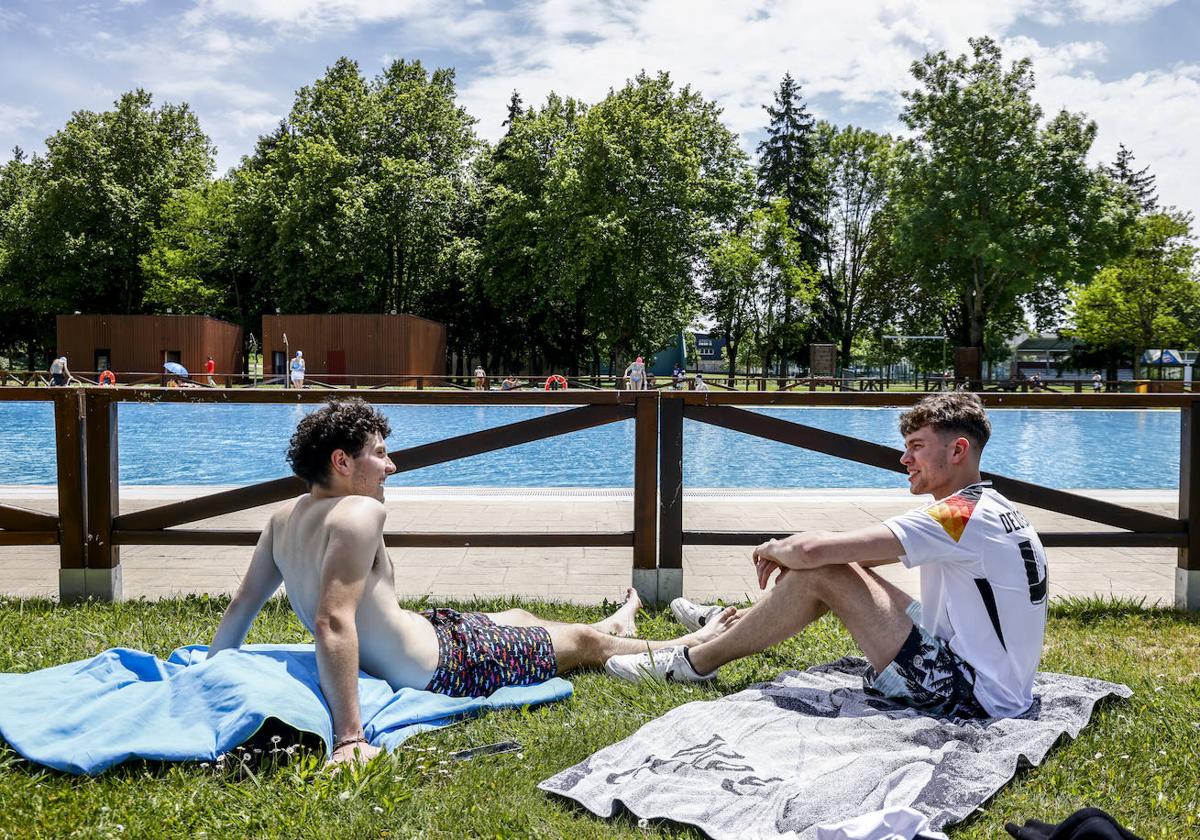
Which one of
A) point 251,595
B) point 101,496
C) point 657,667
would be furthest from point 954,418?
point 101,496

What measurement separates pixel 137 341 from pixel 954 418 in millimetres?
38355

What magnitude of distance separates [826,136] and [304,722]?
4931 cm

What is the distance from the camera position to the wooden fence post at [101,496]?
4.63 m

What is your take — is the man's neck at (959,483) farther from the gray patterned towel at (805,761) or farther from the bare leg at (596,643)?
the bare leg at (596,643)

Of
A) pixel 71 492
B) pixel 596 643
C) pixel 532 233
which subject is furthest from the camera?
pixel 532 233

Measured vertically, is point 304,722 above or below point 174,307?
below

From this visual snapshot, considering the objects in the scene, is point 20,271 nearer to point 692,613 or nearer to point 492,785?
point 692,613

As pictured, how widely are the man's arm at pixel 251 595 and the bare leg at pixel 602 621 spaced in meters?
0.91

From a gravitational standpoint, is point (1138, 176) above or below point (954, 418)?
above

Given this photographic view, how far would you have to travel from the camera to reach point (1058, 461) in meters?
17.1

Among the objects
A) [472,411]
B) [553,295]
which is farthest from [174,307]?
[472,411]

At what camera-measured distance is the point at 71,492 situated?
4637 mm

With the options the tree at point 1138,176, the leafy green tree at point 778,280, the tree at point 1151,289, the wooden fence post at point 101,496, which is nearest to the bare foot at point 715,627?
the wooden fence post at point 101,496

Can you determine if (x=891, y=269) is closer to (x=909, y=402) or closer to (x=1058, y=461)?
(x=1058, y=461)
